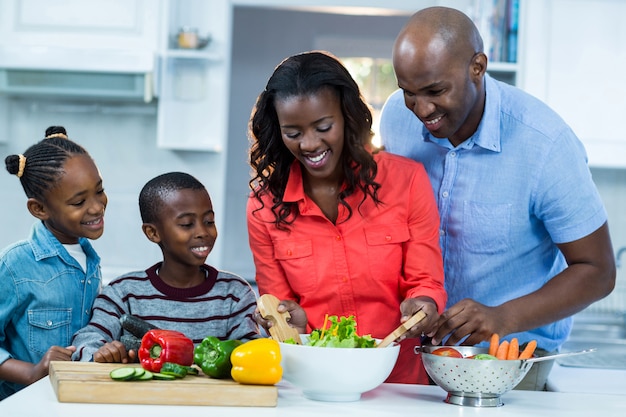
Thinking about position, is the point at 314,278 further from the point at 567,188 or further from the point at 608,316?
the point at 608,316

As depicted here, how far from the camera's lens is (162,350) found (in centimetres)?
169

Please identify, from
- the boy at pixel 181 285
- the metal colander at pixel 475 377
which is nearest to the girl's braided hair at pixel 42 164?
the boy at pixel 181 285

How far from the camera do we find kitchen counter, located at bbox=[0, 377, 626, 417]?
4.81 ft

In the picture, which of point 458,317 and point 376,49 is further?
point 376,49

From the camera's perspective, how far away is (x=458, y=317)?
1.78m

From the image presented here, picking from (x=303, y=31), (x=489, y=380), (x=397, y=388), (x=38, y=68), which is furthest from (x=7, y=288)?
(x=303, y=31)

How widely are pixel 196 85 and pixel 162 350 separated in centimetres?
290

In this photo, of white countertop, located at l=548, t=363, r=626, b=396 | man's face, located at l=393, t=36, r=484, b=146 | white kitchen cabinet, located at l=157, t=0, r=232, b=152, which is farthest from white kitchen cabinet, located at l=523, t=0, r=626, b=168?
man's face, located at l=393, t=36, r=484, b=146

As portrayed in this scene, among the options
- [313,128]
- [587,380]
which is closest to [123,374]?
[313,128]

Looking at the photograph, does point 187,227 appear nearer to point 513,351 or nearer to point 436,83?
point 436,83

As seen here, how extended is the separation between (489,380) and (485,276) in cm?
61

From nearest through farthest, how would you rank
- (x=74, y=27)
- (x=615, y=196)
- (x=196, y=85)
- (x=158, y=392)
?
1. (x=158, y=392)
2. (x=74, y=27)
3. (x=196, y=85)
4. (x=615, y=196)

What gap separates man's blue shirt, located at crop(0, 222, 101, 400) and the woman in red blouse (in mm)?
444

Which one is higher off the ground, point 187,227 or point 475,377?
point 187,227
